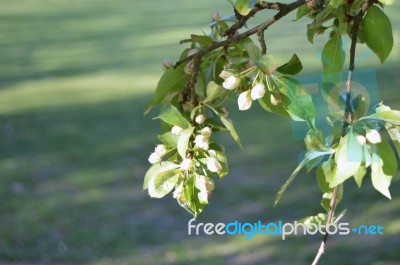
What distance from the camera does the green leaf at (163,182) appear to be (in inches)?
30.7

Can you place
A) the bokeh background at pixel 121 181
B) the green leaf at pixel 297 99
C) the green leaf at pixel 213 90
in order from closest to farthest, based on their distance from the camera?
the green leaf at pixel 297 99 → the green leaf at pixel 213 90 → the bokeh background at pixel 121 181

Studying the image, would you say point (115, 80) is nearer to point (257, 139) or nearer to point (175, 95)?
point (257, 139)

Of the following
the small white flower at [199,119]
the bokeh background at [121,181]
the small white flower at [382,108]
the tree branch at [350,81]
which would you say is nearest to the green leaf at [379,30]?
the tree branch at [350,81]

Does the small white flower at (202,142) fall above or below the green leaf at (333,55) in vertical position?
below

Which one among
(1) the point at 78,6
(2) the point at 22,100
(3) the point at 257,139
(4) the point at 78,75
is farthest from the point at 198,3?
(3) the point at 257,139

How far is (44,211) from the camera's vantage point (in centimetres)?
419

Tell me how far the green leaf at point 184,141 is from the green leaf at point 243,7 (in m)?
0.13

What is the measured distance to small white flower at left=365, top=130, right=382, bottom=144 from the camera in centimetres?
74

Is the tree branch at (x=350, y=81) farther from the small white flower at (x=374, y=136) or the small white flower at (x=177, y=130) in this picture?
the small white flower at (x=177, y=130)

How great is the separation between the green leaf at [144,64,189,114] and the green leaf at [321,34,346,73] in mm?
163

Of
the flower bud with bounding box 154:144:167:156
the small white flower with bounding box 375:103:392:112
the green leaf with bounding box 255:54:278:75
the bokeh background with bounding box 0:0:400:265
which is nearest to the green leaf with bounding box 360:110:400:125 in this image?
the small white flower with bounding box 375:103:392:112

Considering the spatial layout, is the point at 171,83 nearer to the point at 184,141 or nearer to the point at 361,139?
the point at 184,141

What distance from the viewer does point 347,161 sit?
2.47 feet

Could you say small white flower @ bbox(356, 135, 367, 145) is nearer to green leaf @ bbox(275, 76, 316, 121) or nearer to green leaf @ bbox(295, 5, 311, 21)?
green leaf @ bbox(275, 76, 316, 121)
